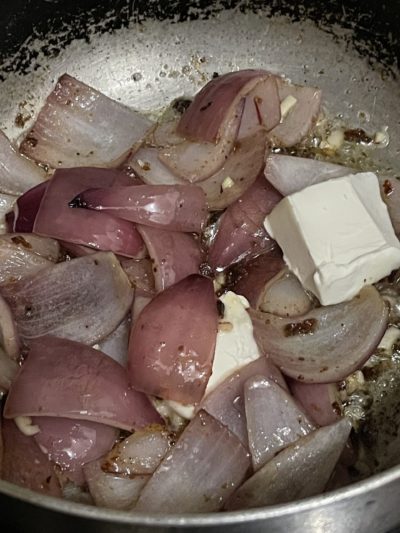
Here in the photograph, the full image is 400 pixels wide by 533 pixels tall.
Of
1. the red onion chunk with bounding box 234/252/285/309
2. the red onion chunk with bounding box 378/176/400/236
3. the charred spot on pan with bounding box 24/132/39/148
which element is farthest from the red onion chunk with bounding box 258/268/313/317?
the charred spot on pan with bounding box 24/132/39/148

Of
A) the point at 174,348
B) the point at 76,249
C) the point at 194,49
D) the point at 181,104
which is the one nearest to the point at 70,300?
the point at 76,249

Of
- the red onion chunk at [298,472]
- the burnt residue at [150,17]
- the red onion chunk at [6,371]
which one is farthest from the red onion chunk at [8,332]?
the burnt residue at [150,17]

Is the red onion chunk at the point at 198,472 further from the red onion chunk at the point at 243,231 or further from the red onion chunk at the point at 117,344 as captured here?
the red onion chunk at the point at 243,231

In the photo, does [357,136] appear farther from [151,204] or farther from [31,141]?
[31,141]

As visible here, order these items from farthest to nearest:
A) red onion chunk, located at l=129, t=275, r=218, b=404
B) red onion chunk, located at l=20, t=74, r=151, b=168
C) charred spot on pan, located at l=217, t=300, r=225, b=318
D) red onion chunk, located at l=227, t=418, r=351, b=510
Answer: red onion chunk, located at l=20, t=74, r=151, b=168 → charred spot on pan, located at l=217, t=300, r=225, b=318 → red onion chunk, located at l=129, t=275, r=218, b=404 → red onion chunk, located at l=227, t=418, r=351, b=510

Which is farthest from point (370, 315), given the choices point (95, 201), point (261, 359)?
point (95, 201)

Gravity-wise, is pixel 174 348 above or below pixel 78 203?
below

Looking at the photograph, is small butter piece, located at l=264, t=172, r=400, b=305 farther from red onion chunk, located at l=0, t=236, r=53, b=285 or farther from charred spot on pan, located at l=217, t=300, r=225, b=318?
red onion chunk, located at l=0, t=236, r=53, b=285
